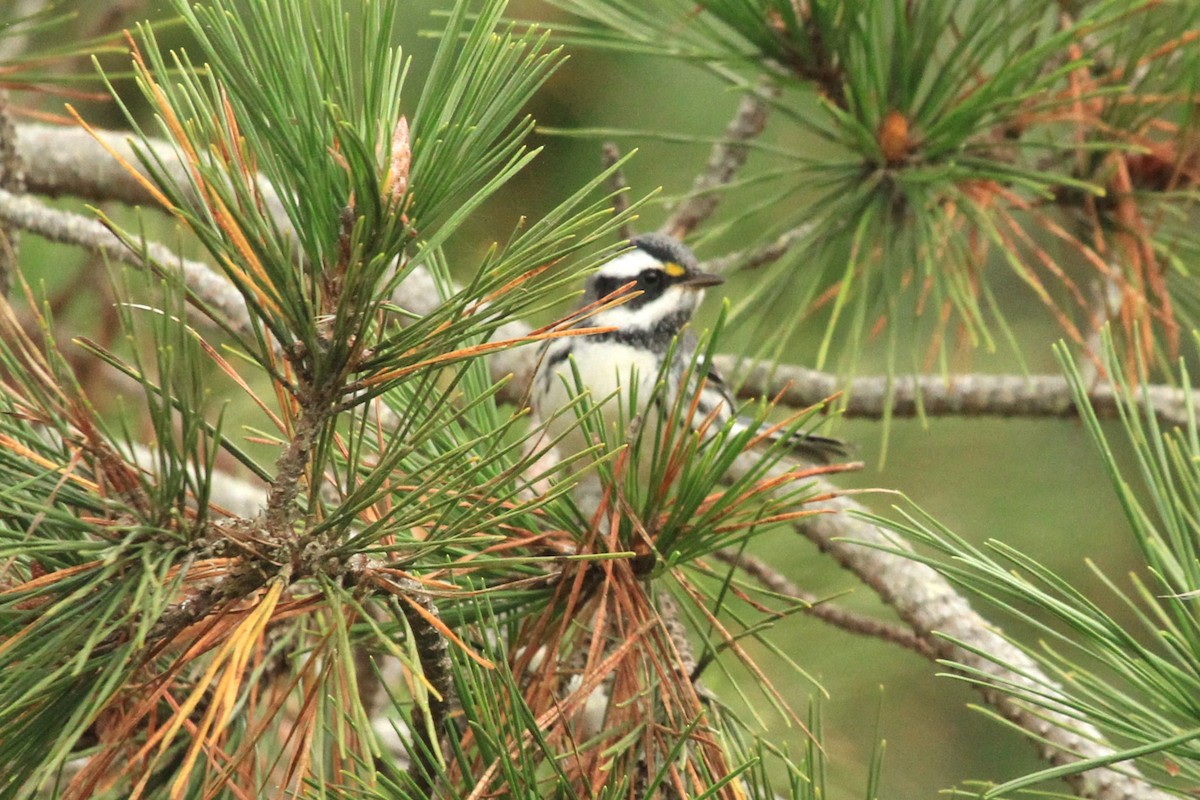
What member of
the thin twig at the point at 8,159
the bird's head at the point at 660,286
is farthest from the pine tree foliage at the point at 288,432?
the bird's head at the point at 660,286

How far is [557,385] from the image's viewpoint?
2.40 m

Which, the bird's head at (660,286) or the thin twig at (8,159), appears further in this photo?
the bird's head at (660,286)

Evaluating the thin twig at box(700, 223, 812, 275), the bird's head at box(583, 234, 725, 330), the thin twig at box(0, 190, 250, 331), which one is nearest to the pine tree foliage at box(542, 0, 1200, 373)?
the thin twig at box(700, 223, 812, 275)

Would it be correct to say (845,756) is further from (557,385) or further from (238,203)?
(238,203)

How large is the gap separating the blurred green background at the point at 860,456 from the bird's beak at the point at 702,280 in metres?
0.46

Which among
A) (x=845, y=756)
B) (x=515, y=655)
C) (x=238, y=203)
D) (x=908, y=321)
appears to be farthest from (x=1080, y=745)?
(x=908, y=321)

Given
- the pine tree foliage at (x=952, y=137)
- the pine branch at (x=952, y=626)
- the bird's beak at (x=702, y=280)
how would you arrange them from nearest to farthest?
the pine branch at (x=952, y=626) < the pine tree foliage at (x=952, y=137) < the bird's beak at (x=702, y=280)

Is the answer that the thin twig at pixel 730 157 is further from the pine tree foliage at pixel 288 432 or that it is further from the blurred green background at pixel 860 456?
the pine tree foliage at pixel 288 432

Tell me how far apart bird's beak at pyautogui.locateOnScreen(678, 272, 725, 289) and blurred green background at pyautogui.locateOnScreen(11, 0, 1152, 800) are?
0.46 metres

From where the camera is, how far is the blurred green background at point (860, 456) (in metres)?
3.07

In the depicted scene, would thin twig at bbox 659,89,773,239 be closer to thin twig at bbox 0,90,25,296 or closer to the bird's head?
the bird's head

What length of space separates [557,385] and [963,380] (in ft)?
2.74

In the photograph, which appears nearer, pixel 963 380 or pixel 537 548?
pixel 537 548

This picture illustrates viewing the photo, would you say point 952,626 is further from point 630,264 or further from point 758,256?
point 630,264
